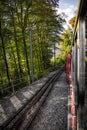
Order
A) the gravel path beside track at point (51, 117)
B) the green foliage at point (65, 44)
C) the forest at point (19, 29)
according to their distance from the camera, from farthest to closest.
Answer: the green foliage at point (65, 44) → the forest at point (19, 29) → the gravel path beside track at point (51, 117)

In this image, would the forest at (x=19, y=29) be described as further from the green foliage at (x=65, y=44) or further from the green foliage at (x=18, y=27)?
the green foliage at (x=65, y=44)

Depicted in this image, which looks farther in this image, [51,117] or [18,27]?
[18,27]

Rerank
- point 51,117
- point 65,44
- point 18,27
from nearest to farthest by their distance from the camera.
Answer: point 51,117 → point 18,27 → point 65,44

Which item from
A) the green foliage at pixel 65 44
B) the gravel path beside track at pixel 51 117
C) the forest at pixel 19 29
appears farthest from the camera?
the green foliage at pixel 65 44

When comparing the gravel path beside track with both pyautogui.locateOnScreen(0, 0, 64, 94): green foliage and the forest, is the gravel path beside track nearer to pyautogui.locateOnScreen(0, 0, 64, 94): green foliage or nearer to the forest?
the forest

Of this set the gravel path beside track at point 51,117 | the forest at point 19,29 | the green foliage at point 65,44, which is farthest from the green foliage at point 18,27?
the green foliage at point 65,44

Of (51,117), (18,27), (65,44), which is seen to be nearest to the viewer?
(51,117)

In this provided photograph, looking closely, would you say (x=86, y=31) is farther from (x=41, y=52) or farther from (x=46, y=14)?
(x=41, y=52)

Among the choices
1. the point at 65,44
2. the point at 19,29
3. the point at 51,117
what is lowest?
the point at 51,117

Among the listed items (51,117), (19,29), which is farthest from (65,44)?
(51,117)

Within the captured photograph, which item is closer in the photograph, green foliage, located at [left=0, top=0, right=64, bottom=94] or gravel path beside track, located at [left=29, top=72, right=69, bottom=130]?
gravel path beside track, located at [left=29, top=72, right=69, bottom=130]

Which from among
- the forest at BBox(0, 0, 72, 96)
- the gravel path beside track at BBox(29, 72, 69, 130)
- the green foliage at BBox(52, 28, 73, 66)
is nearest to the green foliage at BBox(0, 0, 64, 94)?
the forest at BBox(0, 0, 72, 96)

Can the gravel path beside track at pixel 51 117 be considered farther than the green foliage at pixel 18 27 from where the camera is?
No

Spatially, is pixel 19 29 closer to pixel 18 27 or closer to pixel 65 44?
pixel 18 27
